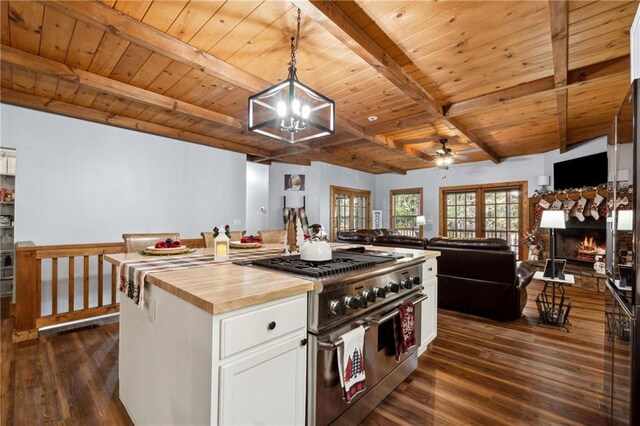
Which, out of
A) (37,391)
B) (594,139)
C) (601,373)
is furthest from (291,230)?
(594,139)

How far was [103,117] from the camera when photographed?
3.68 metres

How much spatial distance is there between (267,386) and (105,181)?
12.9 feet

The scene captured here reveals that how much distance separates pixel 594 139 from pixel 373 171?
14.9 feet

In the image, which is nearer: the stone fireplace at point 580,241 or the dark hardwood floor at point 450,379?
the dark hardwood floor at point 450,379

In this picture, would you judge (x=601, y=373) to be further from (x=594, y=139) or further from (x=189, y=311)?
(x=594, y=139)

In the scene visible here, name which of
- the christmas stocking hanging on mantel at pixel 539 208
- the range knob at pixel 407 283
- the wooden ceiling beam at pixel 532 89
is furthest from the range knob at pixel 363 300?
the christmas stocking hanging on mantel at pixel 539 208

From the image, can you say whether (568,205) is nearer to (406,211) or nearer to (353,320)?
(406,211)

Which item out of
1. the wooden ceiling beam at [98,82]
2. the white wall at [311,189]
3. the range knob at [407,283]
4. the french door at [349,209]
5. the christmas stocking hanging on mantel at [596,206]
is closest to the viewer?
the range knob at [407,283]

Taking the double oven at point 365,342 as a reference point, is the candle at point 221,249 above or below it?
above

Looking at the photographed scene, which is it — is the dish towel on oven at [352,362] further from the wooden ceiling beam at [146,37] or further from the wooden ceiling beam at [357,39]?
the wooden ceiling beam at [146,37]

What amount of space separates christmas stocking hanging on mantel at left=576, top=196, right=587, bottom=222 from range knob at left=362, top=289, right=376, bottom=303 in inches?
210

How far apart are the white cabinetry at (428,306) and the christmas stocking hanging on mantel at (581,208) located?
4.27m

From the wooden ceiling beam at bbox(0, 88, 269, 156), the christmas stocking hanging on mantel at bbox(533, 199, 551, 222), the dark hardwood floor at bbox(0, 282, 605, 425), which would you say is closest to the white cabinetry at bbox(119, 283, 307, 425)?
the dark hardwood floor at bbox(0, 282, 605, 425)

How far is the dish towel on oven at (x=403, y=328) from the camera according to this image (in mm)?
1856
